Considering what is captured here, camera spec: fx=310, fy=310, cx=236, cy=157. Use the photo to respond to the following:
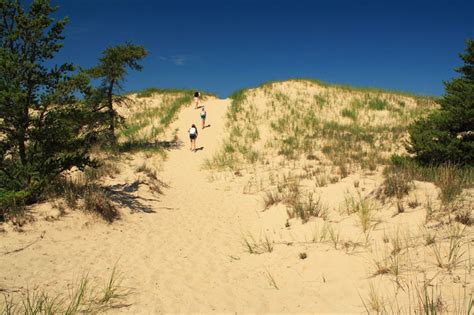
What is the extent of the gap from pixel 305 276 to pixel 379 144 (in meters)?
13.2

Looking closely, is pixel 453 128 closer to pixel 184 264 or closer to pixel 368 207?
pixel 368 207

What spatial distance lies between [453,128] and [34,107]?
1288 centimetres

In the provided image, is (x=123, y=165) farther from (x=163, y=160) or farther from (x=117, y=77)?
(x=117, y=77)

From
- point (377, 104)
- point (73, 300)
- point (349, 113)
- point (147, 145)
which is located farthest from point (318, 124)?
point (73, 300)

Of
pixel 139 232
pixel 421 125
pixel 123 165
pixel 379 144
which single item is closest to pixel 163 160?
pixel 123 165

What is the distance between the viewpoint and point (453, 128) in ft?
32.9

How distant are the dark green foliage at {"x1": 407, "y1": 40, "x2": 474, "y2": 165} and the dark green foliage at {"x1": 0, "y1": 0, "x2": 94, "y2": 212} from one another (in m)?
11.0

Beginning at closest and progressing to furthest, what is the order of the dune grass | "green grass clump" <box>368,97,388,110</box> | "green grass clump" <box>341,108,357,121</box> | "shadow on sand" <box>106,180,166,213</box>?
the dune grass < "shadow on sand" <box>106,180,166,213</box> < "green grass clump" <box>341,108,357,121</box> < "green grass clump" <box>368,97,388,110</box>

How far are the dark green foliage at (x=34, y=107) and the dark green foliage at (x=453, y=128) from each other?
11016 millimetres

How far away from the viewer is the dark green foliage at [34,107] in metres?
8.31

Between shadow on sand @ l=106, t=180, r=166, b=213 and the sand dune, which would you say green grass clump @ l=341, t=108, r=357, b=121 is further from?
shadow on sand @ l=106, t=180, r=166, b=213

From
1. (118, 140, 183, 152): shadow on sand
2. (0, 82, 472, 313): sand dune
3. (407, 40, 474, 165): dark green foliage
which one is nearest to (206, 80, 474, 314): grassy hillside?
(0, 82, 472, 313): sand dune

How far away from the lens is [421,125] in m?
10.9

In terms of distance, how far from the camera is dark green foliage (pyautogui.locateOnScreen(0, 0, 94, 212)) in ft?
27.3
